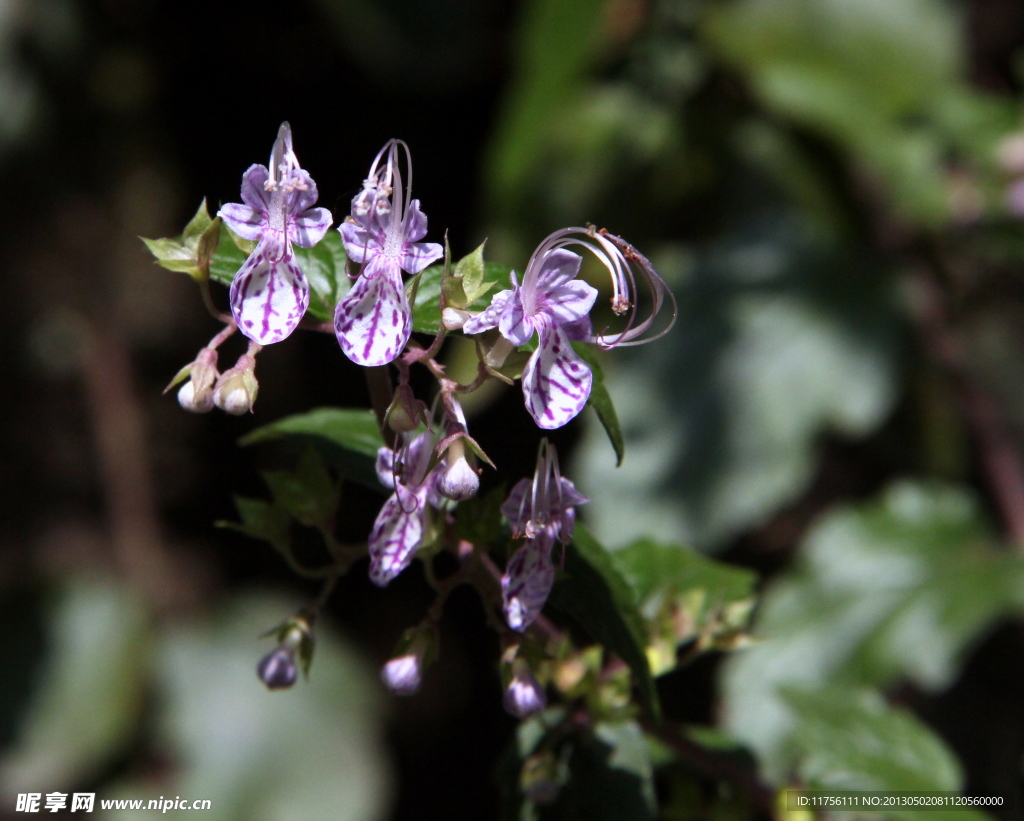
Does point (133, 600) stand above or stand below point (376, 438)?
above

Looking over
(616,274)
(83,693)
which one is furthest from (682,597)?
(83,693)

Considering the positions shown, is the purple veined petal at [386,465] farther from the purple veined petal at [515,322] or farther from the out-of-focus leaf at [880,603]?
the out-of-focus leaf at [880,603]

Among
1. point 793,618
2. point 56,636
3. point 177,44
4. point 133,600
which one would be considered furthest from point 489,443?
point 177,44

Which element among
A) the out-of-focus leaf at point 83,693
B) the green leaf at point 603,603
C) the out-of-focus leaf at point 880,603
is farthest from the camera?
the out-of-focus leaf at point 83,693

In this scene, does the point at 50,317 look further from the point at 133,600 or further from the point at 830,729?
the point at 830,729

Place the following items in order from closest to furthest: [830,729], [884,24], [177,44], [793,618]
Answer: [830,729], [793,618], [884,24], [177,44]

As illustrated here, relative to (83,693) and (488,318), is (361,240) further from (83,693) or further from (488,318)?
(83,693)

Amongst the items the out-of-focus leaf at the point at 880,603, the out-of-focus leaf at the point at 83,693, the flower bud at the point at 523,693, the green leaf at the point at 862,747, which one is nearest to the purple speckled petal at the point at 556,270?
the flower bud at the point at 523,693
